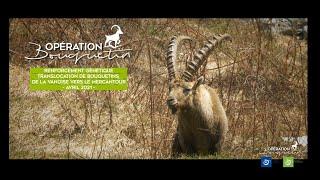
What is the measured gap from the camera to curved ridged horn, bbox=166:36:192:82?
523 inches

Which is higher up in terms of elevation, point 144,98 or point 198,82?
point 198,82

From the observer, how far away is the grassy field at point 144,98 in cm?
1353

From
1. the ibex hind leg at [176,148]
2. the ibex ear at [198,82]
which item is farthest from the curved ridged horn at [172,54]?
the ibex hind leg at [176,148]

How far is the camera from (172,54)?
44.1 feet

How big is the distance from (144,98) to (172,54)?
915mm

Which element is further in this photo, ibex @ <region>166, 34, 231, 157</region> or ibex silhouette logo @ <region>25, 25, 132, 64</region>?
ibex silhouette logo @ <region>25, 25, 132, 64</region>

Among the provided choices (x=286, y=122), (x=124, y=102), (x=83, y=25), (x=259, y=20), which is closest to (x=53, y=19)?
(x=83, y=25)
